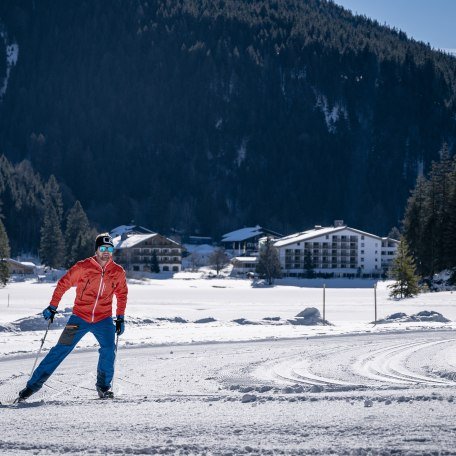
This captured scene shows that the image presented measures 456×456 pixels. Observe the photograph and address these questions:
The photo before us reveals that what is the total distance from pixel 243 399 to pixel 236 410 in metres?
0.56

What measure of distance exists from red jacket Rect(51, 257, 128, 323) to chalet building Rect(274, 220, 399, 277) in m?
101

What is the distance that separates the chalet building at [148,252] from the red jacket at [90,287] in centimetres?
10556

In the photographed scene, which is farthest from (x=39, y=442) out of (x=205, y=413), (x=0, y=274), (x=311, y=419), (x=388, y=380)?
(x=0, y=274)

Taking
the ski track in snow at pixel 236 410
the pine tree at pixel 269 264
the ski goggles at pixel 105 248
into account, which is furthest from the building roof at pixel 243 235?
the ski goggles at pixel 105 248

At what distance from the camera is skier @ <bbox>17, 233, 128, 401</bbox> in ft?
28.7

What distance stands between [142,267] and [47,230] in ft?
58.2

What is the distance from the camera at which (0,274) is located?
64562 millimetres

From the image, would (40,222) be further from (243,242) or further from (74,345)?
(74,345)

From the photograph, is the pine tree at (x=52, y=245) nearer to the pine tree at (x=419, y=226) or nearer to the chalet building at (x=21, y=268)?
the chalet building at (x=21, y=268)

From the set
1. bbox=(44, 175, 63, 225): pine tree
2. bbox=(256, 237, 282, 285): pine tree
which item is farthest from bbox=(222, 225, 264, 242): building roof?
bbox=(256, 237, 282, 285): pine tree

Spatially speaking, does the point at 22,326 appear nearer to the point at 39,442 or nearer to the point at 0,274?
the point at 39,442

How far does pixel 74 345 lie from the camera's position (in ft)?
29.0

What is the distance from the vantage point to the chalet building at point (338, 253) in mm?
111438

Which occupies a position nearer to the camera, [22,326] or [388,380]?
[388,380]
